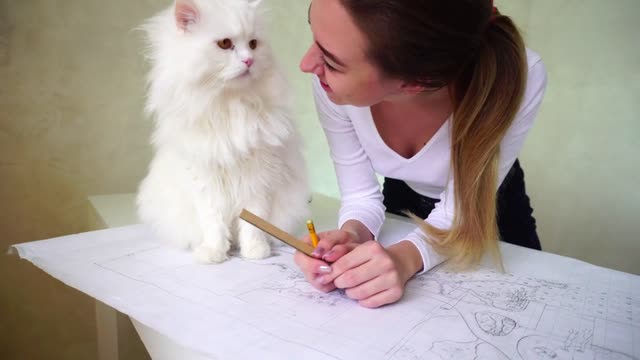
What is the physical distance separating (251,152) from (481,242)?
0.45 m

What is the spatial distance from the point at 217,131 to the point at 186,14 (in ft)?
0.65

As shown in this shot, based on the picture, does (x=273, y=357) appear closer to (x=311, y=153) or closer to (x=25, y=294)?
(x=25, y=294)

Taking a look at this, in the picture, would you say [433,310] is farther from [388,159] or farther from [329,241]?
[388,159]

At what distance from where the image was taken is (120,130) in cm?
116

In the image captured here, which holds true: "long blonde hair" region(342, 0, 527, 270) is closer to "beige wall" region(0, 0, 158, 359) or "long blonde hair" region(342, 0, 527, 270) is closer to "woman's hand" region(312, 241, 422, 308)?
"woman's hand" region(312, 241, 422, 308)

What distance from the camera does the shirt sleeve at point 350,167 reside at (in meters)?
0.86

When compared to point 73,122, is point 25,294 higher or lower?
lower

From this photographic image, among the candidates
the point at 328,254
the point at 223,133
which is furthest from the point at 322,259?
the point at 223,133

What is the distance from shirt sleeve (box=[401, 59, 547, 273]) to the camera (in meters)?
0.71

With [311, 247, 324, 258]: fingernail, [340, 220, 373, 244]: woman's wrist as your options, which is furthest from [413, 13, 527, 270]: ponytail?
[311, 247, 324, 258]: fingernail

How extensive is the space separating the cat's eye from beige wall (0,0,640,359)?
46 cm

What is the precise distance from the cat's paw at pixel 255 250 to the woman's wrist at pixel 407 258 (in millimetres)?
229

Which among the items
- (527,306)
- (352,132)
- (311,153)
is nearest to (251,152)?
(352,132)

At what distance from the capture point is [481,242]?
0.75 metres
